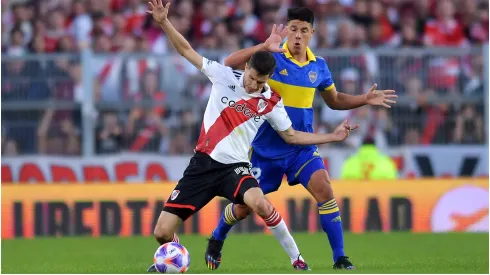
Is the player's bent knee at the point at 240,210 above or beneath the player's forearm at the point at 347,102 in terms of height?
beneath

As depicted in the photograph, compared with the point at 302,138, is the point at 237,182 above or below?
below

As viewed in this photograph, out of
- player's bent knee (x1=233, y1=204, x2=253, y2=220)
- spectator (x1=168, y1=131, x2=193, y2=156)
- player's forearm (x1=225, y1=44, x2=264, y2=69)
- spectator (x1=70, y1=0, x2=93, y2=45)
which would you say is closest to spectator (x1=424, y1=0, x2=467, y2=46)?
spectator (x1=168, y1=131, x2=193, y2=156)

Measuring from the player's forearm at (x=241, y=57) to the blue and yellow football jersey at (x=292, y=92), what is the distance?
704 millimetres

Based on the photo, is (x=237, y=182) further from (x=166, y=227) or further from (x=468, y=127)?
(x=468, y=127)

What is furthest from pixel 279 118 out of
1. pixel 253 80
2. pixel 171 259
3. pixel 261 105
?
pixel 171 259

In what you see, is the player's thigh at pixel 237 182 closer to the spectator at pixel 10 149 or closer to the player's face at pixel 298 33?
the player's face at pixel 298 33

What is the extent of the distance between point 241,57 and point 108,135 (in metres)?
8.74

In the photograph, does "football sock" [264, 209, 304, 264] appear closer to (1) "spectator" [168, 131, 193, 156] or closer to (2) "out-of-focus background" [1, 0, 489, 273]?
(2) "out-of-focus background" [1, 0, 489, 273]

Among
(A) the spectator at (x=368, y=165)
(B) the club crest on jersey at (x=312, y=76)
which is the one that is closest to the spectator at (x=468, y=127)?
(A) the spectator at (x=368, y=165)

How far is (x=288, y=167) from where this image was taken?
10.9 m

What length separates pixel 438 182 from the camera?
1680 centimetres

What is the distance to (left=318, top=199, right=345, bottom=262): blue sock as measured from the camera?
10.5 metres

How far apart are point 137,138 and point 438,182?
202 inches

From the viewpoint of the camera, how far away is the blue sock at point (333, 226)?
412 inches
